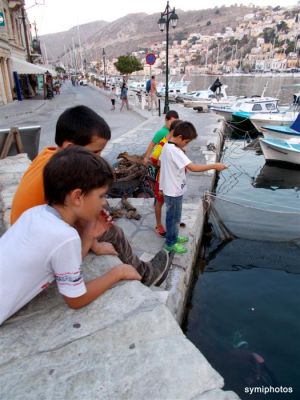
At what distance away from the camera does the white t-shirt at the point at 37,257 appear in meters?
1.46

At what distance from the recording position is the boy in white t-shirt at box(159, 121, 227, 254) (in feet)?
10.8

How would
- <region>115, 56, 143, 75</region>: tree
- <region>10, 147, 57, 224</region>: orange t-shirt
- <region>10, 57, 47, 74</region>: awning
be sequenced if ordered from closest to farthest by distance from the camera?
<region>10, 147, 57, 224</region>: orange t-shirt
<region>10, 57, 47, 74</region>: awning
<region>115, 56, 143, 75</region>: tree

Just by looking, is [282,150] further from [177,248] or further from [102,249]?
[102,249]

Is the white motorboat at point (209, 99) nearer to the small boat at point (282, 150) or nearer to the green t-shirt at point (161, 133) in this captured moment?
the small boat at point (282, 150)

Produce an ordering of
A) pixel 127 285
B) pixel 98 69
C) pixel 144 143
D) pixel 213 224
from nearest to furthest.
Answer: pixel 127 285 < pixel 213 224 < pixel 144 143 < pixel 98 69

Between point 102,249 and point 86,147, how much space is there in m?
0.74

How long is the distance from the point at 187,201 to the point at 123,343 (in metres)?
3.92

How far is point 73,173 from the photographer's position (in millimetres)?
1507

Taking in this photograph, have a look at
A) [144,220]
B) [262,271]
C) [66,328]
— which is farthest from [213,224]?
[66,328]

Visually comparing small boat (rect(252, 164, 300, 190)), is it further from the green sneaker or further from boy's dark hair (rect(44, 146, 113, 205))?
boy's dark hair (rect(44, 146, 113, 205))

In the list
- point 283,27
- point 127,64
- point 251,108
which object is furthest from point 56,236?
point 283,27

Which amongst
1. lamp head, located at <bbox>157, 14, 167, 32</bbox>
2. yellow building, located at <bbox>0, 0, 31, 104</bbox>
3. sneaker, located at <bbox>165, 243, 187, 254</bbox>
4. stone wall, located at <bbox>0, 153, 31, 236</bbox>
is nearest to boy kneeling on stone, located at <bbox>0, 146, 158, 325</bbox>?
stone wall, located at <bbox>0, 153, 31, 236</bbox>

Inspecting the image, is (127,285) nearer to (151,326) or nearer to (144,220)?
(151,326)

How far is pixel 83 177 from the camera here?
59.7 inches
